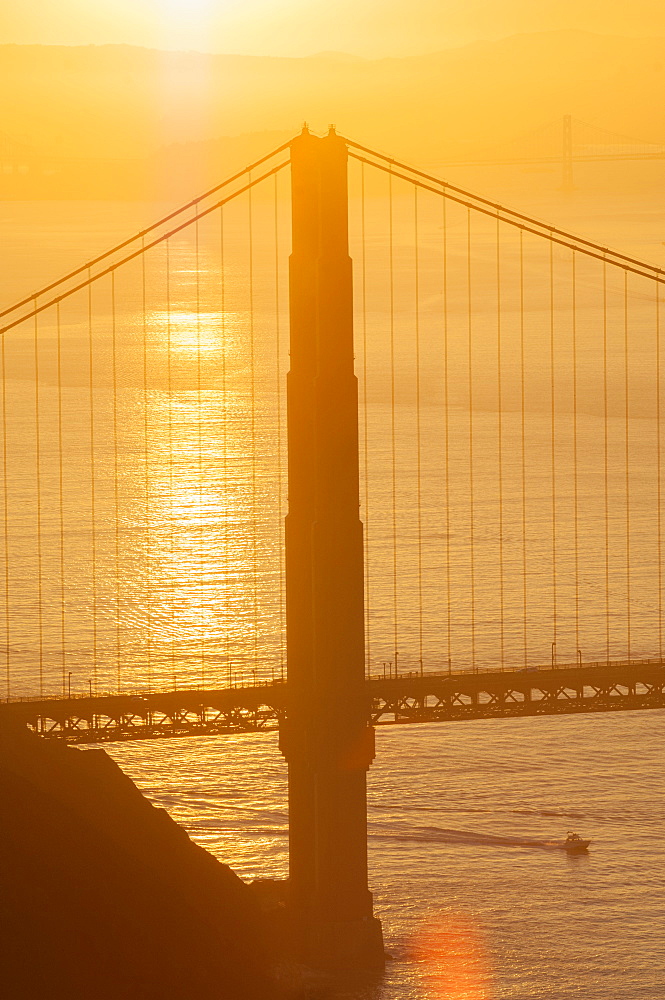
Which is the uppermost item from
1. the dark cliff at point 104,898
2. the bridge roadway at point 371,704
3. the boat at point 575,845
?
the bridge roadway at point 371,704

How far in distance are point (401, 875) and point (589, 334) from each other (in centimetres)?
9119

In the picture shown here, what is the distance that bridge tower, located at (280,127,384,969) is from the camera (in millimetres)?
27781

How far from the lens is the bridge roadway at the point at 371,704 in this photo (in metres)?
28.2

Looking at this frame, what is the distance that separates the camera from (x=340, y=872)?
92.6 feet

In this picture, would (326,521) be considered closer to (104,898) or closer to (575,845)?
(104,898)

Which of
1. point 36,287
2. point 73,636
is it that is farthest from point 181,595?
point 36,287

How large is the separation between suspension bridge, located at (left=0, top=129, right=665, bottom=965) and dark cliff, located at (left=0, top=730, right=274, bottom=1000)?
973 mm

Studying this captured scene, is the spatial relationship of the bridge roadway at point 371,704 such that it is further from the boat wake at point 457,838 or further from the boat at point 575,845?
the boat wake at point 457,838

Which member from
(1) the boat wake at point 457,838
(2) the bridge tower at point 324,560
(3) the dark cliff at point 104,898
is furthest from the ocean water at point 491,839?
(2) the bridge tower at point 324,560

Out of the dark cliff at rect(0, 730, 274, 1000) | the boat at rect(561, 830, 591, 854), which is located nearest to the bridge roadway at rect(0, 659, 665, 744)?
the dark cliff at rect(0, 730, 274, 1000)

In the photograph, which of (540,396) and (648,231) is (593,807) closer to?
(540,396)

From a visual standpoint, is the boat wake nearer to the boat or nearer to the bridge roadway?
the boat

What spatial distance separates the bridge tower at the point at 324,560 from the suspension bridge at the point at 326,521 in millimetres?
41

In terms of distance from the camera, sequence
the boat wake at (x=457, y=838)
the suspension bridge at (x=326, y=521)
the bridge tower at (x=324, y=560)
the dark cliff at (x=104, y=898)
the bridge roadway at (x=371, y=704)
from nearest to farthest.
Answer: the dark cliff at (x=104, y=898)
the bridge tower at (x=324, y=560)
the suspension bridge at (x=326, y=521)
the bridge roadway at (x=371, y=704)
the boat wake at (x=457, y=838)
